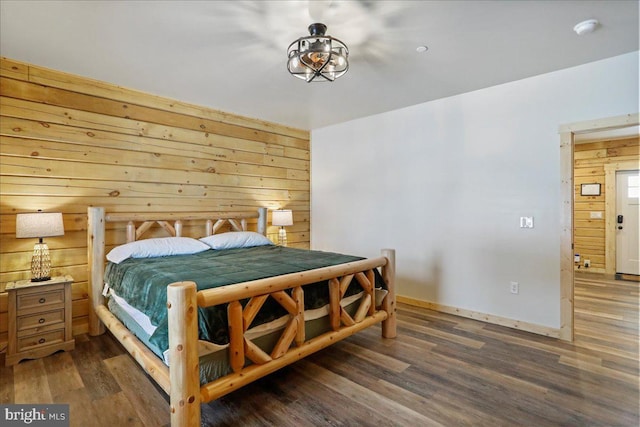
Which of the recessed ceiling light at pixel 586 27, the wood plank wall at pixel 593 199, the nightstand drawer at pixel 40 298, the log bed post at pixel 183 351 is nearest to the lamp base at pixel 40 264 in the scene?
the nightstand drawer at pixel 40 298

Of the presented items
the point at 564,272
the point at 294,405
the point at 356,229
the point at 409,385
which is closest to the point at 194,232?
the point at 356,229

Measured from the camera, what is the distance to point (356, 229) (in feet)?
15.3

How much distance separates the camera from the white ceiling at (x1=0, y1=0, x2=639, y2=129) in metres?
2.06

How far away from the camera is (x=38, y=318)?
2.61 m

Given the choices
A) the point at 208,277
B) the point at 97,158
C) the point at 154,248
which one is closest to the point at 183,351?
the point at 208,277

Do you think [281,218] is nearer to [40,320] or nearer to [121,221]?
[121,221]

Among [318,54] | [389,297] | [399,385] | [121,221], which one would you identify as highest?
[318,54]

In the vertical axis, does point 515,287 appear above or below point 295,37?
below

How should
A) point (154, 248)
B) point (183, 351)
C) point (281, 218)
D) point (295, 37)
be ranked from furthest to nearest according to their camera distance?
point (281, 218)
point (154, 248)
point (295, 37)
point (183, 351)

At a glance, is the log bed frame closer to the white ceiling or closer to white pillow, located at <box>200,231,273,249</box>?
white pillow, located at <box>200,231,273,249</box>

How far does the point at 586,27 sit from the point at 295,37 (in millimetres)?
2080

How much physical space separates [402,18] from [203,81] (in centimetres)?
205

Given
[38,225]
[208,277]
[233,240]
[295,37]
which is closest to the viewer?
[208,277]

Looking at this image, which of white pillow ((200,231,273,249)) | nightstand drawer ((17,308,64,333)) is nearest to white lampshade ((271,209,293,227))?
white pillow ((200,231,273,249))
